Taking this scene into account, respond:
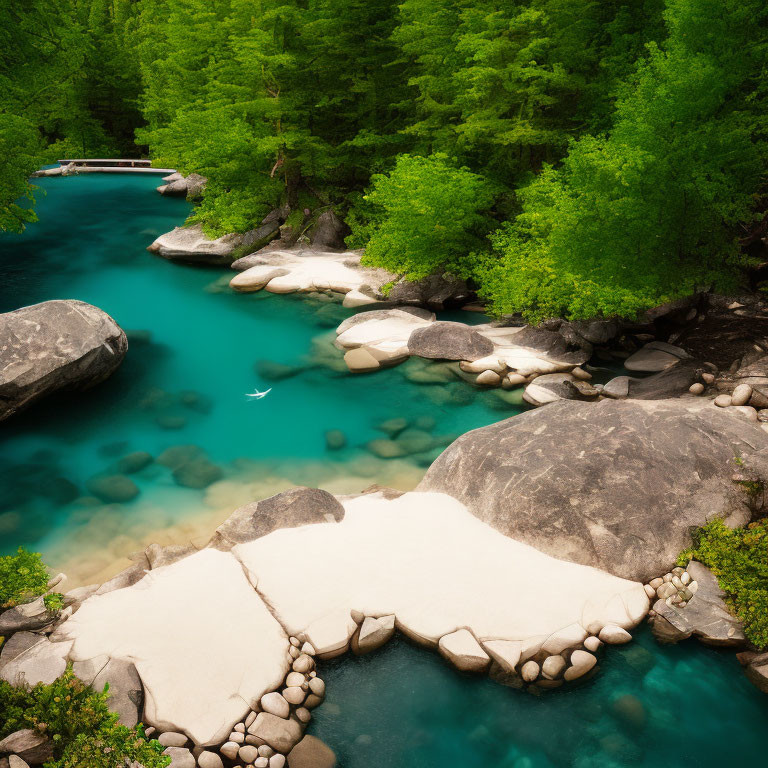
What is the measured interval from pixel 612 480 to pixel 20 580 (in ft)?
26.1

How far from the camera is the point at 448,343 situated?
48.6 ft

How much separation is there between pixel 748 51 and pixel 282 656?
13.2 meters

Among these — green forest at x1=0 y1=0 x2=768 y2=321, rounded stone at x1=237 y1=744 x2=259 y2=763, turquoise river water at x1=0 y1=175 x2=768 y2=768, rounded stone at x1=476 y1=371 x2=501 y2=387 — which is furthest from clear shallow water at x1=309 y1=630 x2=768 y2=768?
green forest at x1=0 y1=0 x2=768 y2=321

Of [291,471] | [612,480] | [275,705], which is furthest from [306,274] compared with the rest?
[275,705]

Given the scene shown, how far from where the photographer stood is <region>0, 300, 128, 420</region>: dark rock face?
40.5 ft

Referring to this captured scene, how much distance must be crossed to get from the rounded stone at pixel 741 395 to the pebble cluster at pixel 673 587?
4.62 metres

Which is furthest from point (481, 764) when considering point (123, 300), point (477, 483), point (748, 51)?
point (123, 300)

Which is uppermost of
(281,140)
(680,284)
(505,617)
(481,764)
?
(281,140)

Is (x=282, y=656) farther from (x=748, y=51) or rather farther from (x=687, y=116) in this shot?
(x=748, y=51)

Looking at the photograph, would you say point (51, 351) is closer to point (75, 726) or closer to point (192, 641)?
point (192, 641)

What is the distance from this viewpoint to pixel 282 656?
6.86 m

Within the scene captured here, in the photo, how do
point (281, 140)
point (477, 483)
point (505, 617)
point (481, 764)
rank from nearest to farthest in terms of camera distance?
point (481, 764) < point (505, 617) < point (477, 483) < point (281, 140)

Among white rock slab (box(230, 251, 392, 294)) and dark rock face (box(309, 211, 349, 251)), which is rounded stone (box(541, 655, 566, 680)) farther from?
dark rock face (box(309, 211, 349, 251))

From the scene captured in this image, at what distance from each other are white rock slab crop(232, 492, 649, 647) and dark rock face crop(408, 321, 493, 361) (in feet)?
20.7
